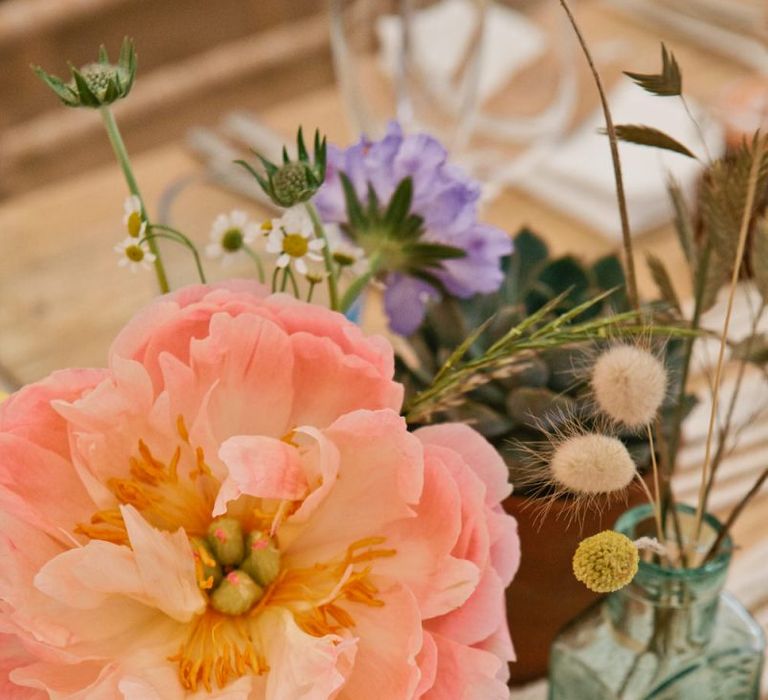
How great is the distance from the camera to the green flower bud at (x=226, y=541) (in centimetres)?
37

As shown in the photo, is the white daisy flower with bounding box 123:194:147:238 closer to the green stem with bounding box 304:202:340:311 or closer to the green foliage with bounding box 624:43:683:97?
the green stem with bounding box 304:202:340:311

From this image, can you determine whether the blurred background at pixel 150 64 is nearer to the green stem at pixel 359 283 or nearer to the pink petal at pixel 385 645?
the green stem at pixel 359 283

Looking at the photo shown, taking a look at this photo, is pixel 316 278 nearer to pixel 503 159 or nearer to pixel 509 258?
pixel 509 258

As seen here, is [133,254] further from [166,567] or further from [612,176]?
[612,176]

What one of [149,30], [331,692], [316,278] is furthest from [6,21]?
[331,692]

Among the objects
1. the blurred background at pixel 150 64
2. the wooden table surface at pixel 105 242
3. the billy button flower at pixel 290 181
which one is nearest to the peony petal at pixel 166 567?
the billy button flower at pixel 290 181

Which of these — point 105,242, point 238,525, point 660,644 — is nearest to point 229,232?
point 238,525

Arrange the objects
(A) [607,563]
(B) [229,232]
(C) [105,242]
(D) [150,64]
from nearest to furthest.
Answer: (A) [607,563], (B) [229,232], (C) [105,242], (D) [150,64]

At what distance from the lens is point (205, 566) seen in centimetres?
36

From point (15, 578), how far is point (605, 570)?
0.16m

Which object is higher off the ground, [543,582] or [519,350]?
[519,350]

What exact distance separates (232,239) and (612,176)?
56 centimetres

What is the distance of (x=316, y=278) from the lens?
39 cm

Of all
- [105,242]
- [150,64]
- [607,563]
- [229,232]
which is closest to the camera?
[607,563]
